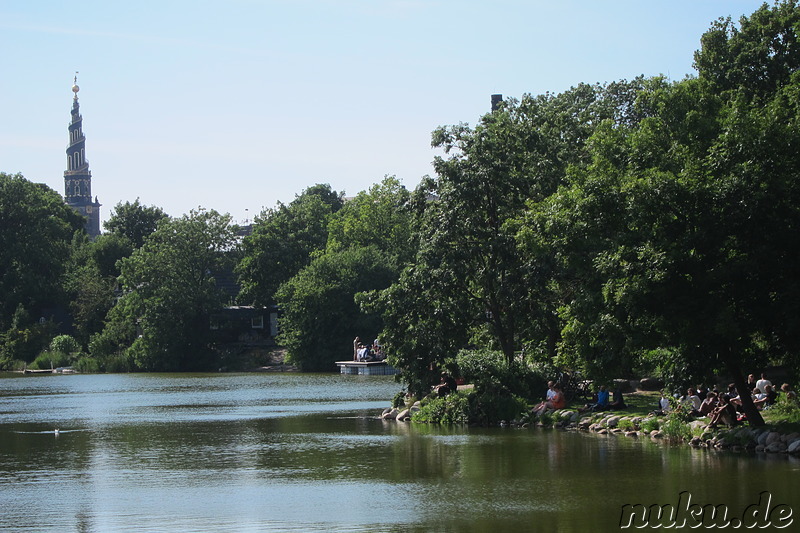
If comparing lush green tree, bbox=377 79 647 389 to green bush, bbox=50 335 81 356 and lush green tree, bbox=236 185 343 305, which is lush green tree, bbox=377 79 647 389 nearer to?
lush green tree, bbox=236 185 343 305

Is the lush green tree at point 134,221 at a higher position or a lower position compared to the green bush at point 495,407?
higher

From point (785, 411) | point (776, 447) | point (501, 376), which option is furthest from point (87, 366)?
point (776, 447)

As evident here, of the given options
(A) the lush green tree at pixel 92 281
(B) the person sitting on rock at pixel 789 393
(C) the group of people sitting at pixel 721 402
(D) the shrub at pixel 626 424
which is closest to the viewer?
(C) the group of people sitting at pixel 721 402

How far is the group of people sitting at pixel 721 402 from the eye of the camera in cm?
2570

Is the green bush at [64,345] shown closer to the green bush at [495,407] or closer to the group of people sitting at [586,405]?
the green bush at [495,407]

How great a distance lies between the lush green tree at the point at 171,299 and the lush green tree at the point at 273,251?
312 cm

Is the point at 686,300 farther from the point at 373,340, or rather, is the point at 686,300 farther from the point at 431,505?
the point at 373,340

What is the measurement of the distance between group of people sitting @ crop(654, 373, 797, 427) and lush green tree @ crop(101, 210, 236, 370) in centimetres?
6163

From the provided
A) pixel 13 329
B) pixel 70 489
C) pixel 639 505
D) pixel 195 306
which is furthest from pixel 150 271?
pixel 639 505

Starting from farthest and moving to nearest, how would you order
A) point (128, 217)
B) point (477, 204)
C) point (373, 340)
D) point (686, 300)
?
point (128, 217) < point (373, 340) < point (477, 204) < point (686, 300)

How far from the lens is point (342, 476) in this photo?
22719 mm

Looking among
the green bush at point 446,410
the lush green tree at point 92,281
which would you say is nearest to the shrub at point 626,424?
the green bush at point 446,410

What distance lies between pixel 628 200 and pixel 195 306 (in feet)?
220

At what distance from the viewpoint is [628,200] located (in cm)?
2448
